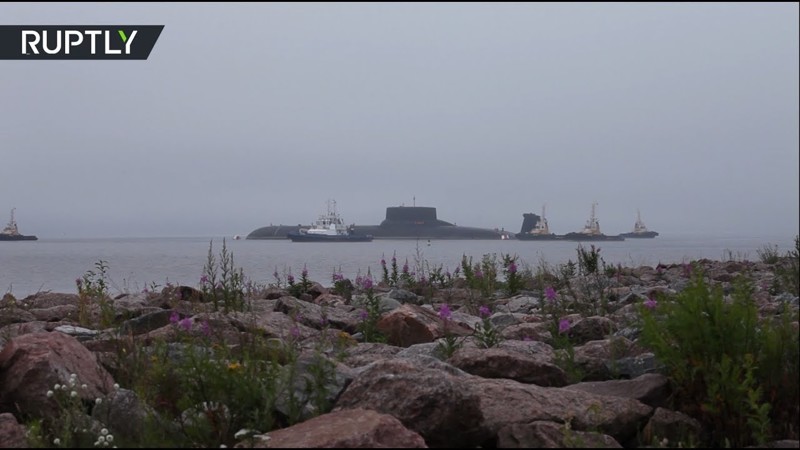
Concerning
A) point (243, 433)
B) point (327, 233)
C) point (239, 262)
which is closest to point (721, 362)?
point (243, 433)

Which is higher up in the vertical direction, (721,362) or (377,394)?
(721,362)

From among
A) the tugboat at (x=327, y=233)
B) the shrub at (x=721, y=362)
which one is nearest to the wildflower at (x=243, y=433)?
the shrub at (x=721, y=362)

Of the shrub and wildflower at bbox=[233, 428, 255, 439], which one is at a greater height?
the shrub

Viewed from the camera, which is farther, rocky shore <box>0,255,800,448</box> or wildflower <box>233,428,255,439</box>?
rocky shore <box>0,255,800,448</box>

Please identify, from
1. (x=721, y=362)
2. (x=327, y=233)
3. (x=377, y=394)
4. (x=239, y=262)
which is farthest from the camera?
(x=327, y=233)

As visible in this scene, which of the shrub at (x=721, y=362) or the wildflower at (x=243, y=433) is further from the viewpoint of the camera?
the shrub at (x=721, y=362)

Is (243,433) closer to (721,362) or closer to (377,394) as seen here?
(377,394)

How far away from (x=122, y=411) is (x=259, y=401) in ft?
2.82

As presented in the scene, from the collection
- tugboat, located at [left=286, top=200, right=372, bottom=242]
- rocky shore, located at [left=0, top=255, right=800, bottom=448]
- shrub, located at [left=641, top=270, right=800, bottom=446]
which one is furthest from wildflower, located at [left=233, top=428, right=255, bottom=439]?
tugboat, located at [left=286, top=200, right=372, bottom=242]

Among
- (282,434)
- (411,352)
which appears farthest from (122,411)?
(411,352)

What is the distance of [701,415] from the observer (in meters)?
4.26

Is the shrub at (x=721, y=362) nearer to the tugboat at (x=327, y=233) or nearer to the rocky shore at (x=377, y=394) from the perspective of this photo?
the rocky shore at (x=377, y=394)

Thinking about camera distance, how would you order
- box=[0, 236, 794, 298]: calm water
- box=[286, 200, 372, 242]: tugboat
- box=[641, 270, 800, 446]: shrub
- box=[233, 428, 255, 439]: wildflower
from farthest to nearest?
box=[286, 200, 372, 242]: tugboat
box=[0, 236, 794, 298]: calm water
box=[641, 270, 800, 446]: shrub
box=[233, 428, 255, 439]: wildflower

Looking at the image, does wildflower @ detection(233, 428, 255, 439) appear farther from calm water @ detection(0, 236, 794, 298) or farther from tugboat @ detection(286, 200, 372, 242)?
tugboat @ detection(286, 200, 372, 242)
